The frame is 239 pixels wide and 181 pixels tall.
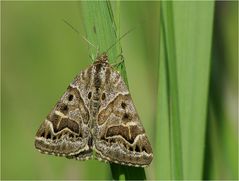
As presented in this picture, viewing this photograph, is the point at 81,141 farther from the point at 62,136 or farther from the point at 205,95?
the point at 205,95

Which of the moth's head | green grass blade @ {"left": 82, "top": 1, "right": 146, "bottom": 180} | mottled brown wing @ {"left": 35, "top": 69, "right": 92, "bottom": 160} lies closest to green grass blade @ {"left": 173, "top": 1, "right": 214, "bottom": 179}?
green grass blade @ {"left": 82, "top": 1, "right": 146, "bottom": 180}

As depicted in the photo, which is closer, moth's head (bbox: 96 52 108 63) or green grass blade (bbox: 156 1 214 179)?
green grass blade (bbox: 156 1 214 179)

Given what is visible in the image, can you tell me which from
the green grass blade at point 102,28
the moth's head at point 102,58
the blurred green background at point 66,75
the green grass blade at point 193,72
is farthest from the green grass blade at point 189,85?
the moth's head at point 102,58

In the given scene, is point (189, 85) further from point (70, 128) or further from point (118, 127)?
point (70, 128)

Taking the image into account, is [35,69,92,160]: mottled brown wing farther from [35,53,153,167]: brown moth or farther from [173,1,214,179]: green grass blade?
[173,1,214,179]: green grass blade

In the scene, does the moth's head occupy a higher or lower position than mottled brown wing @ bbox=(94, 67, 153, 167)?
higher

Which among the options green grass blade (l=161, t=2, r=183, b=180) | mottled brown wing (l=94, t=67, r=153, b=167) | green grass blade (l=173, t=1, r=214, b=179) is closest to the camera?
green grass blade (l=161, t=2, r=183, b=180)

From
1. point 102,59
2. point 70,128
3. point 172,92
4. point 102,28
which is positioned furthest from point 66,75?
point 172,92

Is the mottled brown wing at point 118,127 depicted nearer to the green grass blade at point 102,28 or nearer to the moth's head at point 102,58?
the moth's head at point 102,58
